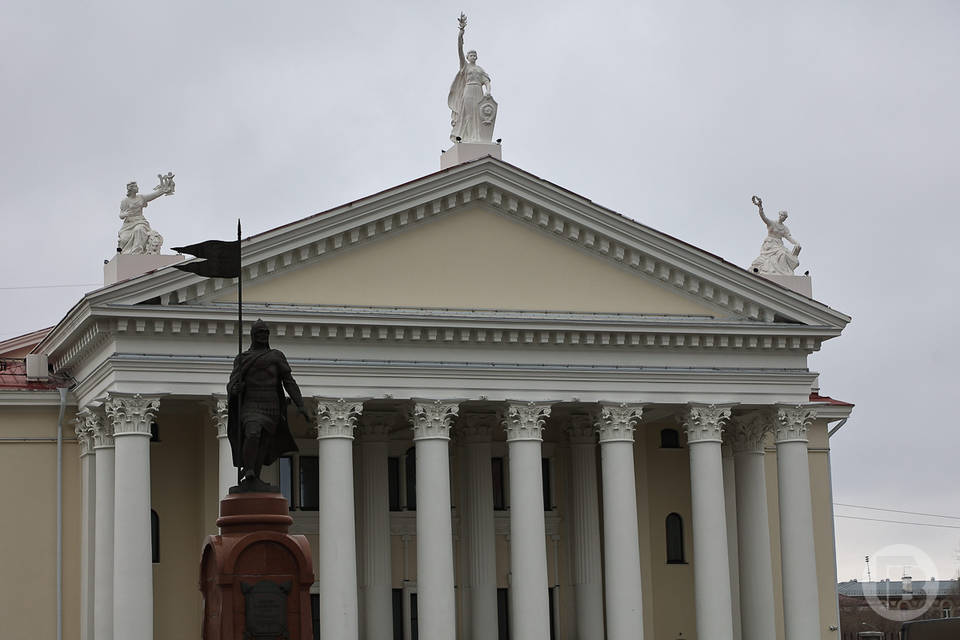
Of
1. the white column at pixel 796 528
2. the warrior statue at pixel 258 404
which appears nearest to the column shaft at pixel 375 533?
the white column at pixel 796 528

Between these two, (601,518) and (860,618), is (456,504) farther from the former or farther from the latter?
(860,618)

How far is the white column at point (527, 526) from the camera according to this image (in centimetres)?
3956

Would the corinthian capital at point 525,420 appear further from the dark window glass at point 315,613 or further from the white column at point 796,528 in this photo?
the dark window glass at point 315,613

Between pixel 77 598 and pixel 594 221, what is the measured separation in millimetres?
14684

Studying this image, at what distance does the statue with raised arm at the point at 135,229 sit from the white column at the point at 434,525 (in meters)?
6.83

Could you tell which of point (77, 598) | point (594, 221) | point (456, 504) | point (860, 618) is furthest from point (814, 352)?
point (860, 618)

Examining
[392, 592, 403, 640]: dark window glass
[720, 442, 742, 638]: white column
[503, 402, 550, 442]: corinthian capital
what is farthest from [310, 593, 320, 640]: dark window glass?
[720, 442, 742, 638]: white column

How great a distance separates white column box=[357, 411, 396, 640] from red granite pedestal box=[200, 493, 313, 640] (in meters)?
20.3

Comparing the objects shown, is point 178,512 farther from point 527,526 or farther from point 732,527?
point 732,527

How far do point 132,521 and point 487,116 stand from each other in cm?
1257

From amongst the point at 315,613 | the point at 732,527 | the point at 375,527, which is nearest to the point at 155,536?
the point at 315,613

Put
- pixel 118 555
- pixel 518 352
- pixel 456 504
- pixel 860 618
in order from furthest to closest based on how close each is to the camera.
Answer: pixel 860 618, pixel 456 504, pixel 518 352, pixel 118 555

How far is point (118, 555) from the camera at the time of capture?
120ft

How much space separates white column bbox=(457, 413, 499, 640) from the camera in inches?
1697
